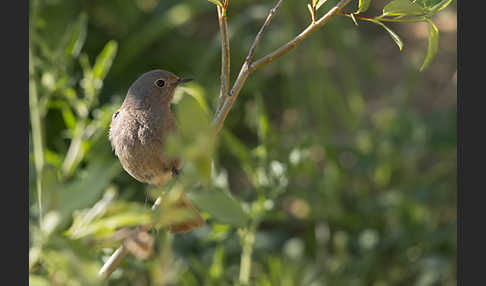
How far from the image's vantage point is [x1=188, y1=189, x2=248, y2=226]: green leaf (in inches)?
24.7

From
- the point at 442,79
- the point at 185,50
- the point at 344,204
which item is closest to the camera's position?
the point at 344,204

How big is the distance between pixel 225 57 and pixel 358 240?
226 centimetres

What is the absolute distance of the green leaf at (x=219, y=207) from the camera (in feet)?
2.06

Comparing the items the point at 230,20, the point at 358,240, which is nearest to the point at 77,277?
the point at 358,240

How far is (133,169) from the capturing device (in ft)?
5.20

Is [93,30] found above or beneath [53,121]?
above

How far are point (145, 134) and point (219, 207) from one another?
1.01 m

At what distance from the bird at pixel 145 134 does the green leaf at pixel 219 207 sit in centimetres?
86

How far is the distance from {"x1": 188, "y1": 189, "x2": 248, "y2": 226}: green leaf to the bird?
865 mm

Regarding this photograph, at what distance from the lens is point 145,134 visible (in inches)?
62.9

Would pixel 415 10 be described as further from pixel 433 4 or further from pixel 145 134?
pixel 145 134

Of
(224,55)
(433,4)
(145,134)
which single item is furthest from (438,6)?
(145,134)

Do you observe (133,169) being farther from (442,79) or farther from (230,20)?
(442,79)

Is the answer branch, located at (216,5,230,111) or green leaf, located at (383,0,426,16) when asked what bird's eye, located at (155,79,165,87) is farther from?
green leaf, located at (383,0,426,16)
